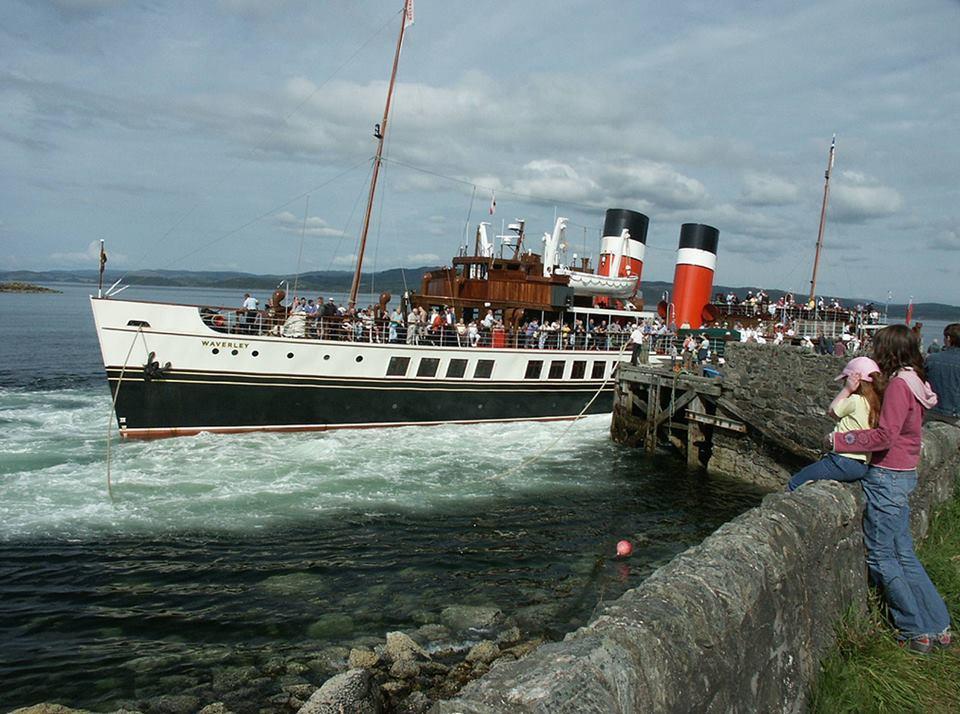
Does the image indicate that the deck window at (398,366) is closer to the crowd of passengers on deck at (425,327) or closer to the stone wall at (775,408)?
the crowd of passengers on deck at (425,327)

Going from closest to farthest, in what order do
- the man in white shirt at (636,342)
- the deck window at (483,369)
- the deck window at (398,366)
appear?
the deck window at (398,366) → the deck window at (483,369) → the man in white shirt at (636,342)

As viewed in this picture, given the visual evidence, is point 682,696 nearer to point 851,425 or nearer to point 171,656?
point 851,425

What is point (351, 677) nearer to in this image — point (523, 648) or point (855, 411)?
point (523, 648)

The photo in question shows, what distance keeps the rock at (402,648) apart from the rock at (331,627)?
77 cm

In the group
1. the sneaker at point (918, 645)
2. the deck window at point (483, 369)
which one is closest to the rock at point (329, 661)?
the sneaker at point (918, 645)

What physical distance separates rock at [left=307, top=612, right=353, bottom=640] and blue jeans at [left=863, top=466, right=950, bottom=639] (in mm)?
6394

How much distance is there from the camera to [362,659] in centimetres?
778

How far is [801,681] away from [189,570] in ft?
30.9

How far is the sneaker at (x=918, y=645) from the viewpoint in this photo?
4.52 meters

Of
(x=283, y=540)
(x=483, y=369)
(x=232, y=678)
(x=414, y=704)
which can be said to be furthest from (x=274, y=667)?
(x=483, y=369)

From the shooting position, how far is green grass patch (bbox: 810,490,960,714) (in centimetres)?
397

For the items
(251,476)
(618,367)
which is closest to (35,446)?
(251,476)

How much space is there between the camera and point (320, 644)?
8289mm

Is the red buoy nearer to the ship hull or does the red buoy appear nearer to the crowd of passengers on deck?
the crowd of passengers on deck
